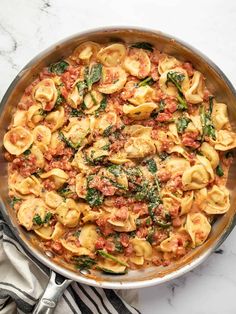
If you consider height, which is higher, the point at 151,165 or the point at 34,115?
the point at 34,115

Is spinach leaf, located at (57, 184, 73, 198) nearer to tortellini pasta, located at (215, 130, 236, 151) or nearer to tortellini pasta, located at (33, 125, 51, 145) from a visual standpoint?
tortellini pasta, located at (33, 125, 51, 145)

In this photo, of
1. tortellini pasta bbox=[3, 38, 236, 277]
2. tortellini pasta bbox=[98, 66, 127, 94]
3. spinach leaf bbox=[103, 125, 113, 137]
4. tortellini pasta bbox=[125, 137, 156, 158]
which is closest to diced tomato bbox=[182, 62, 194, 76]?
tortellini pasta bbox=[3, 38, 236, 277]

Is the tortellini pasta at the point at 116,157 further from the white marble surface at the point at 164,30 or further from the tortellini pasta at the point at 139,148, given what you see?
the white marble surface at the point at 164,30

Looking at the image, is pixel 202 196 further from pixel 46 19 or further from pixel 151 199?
pixel 46 19

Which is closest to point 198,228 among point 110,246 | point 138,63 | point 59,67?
point 110,246

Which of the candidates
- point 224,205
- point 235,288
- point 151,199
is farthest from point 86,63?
point 235,288

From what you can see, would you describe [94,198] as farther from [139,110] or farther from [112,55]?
[112,55]
